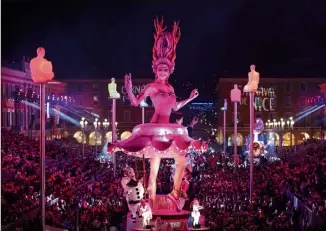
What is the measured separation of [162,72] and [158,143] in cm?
241

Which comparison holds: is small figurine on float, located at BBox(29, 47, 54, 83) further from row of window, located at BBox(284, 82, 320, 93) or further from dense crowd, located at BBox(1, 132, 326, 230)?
row of window, located at BBox(284, 82, 320, 93)

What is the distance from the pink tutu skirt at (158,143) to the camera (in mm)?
19359

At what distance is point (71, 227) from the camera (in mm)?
18438

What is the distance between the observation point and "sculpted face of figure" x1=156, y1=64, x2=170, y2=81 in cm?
2008

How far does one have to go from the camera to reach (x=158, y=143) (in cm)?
1930

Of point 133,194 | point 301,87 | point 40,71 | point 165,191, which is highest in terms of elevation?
point 301,87

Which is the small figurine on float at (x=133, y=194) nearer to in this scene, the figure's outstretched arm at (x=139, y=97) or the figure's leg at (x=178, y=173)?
the figure's leg at (x=178, y=173)

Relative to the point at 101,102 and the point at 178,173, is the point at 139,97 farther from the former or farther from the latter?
the point at 101,102

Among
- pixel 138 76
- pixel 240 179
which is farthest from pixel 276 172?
pixel 138 76

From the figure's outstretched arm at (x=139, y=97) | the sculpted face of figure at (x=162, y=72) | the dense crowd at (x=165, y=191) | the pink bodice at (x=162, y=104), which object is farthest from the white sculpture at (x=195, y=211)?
the sculpted face of figure at (x=162, y=72)

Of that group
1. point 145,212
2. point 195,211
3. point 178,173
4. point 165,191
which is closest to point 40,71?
point 145,212

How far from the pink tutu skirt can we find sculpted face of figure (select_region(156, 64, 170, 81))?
61.0 inches

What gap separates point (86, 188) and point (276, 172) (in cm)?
958

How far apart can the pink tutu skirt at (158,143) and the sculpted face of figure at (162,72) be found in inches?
61.0
